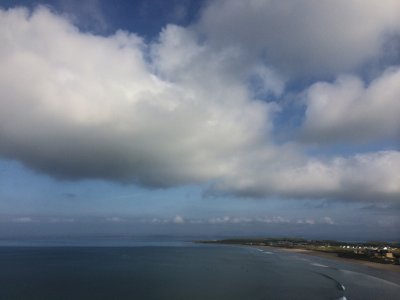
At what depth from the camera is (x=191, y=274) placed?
61.0 metres

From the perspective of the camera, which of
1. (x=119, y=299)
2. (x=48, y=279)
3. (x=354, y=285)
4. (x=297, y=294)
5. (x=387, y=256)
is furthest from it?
(x=387, y=256)

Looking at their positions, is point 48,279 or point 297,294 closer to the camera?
point 297,294

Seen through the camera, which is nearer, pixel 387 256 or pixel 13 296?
pixel 13 296

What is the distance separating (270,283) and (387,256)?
60.3 m

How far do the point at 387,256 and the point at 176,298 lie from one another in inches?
2998

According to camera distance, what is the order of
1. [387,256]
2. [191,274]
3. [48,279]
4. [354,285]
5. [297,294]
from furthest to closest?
1. [387,256]
2. [191,274]
3. [48,279]
4. [354,285]
5. [297,294]

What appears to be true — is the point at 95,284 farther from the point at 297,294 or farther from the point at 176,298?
the point at 297,294

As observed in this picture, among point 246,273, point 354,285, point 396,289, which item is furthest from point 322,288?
point 246,273

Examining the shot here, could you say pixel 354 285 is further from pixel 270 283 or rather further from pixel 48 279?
pixel 48 279

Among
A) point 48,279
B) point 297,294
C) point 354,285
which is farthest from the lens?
point 48,279

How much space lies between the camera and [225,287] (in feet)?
152

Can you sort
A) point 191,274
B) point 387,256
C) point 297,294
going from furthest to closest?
point 387,256, point 191,274, point 297,294

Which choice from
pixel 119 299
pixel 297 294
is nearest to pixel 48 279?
pixel 119 299

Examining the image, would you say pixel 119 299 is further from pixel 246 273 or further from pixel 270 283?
pixel 246 273
